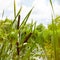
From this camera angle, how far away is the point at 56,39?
0.63 metres

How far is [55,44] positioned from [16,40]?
0.88 feet

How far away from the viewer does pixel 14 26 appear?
901 mm

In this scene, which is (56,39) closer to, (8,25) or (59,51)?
(59,51)

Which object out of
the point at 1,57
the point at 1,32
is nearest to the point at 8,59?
the point at 1,57

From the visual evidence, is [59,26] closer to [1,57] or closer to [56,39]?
[56,39]

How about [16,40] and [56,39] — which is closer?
[56,39]

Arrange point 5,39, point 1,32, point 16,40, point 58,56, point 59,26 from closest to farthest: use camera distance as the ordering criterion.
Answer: point 58,56
point 59,26
point 16,40
point 5,39
point 1,32

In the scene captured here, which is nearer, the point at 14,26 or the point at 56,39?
the point at 56,39

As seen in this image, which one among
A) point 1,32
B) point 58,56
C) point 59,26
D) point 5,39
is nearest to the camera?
point 58,56

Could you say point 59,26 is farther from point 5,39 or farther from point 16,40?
point 5,39

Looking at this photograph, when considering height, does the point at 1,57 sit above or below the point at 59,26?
below

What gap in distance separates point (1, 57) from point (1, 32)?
163mm

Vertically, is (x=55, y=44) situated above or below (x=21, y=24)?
below

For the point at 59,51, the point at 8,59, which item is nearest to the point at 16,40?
the point at 8,59
